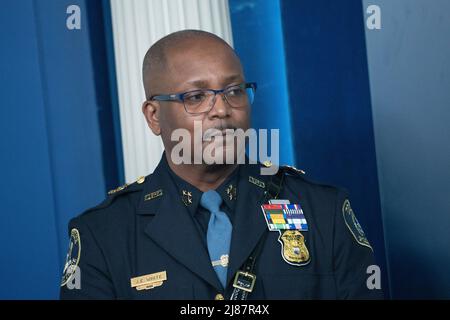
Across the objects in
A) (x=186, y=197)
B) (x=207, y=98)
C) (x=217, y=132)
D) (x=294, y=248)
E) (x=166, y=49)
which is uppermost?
(x=166, y=49)

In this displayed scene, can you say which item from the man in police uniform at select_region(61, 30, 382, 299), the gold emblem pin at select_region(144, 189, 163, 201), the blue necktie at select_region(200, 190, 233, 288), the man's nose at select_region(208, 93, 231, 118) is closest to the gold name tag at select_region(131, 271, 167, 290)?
the man in police uniform at select_region(61, 30, 382, 299)

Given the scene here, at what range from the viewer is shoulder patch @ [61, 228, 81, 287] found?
6.41 feet

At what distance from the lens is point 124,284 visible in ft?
6.36

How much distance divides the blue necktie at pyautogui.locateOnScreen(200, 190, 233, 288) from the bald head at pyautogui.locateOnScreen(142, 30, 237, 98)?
413 millimetres

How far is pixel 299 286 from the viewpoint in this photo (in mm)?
1942

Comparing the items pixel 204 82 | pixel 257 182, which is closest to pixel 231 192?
pixel 257 182

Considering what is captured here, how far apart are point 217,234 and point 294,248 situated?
0.82ft

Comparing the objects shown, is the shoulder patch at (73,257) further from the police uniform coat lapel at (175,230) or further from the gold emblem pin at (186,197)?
the gold emblem pin at (186,197)

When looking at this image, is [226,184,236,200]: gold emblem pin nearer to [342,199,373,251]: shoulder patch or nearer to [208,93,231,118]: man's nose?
[208,93,231,118]: man's nose

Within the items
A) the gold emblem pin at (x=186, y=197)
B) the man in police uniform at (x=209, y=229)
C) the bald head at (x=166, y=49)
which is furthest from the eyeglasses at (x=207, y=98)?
the gold emblem pin at (x=186, y=197)

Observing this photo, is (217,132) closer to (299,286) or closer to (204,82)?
(204,82)
